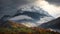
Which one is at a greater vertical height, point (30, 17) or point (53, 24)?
point (30, 17)

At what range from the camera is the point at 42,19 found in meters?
5.90

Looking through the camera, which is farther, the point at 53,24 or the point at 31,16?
the point at 31,16

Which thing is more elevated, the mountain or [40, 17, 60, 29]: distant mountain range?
the mountain

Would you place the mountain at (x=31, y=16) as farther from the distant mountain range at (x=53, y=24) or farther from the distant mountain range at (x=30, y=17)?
the distant mountain range at (x=53, y=24)

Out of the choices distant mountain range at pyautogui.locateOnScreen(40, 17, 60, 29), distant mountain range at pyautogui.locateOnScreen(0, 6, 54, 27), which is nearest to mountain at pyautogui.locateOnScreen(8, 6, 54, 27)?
distant mountain range at pyautogui.locateOnScreen(0, 6, 54, 27)

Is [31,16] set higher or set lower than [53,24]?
higher

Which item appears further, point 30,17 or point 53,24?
point 30,17

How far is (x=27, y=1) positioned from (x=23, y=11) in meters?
0.36

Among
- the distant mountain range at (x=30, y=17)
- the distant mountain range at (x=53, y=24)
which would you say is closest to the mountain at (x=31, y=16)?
the distant mountain range at (x=30, y=17)

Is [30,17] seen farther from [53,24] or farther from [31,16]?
[53,24]

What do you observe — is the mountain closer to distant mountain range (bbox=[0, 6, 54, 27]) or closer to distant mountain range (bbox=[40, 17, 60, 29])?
distant mountain range (bbox=[0, 6, 54, 27])

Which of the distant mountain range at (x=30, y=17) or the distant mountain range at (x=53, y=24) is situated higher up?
the distant mountain range at (x=30, y=17)

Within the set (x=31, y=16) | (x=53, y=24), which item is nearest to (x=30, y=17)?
(x=31, y=16)

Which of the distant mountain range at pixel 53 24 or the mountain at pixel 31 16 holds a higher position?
the mountain at pixel 31 16
